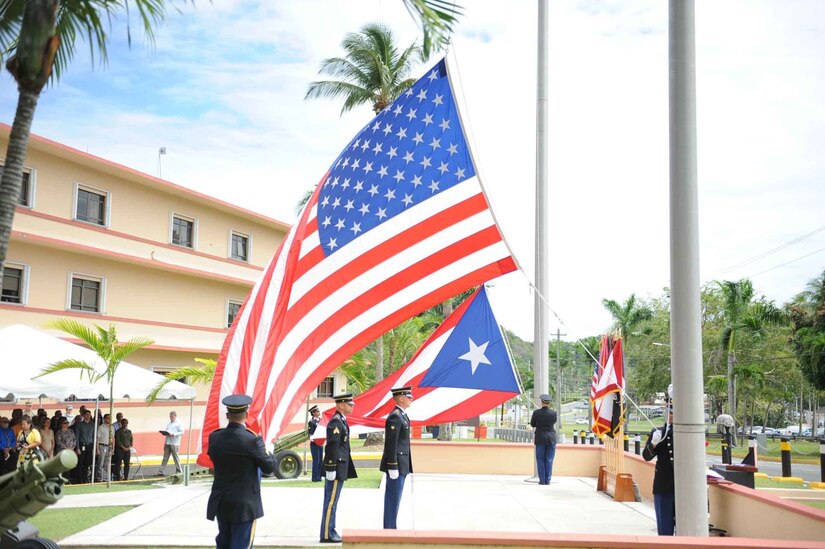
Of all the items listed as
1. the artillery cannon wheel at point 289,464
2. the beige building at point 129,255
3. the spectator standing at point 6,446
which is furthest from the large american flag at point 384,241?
the beige building at point 129,255

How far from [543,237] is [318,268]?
26.2 ft

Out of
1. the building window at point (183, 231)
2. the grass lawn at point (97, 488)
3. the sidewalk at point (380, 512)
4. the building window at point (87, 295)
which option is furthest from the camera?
the building window at point (183, 231)

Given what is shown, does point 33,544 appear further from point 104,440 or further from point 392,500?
point 104,440

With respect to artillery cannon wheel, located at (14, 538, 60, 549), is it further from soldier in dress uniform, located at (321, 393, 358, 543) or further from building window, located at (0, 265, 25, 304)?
building window, located at (0, 265, 25, 304)

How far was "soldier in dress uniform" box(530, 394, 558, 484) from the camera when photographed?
14875 millimetres

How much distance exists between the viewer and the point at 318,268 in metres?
9.53

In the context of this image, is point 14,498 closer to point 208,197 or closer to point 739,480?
point 739,480

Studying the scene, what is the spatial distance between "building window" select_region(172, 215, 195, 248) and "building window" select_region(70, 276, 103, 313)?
4.68 meters

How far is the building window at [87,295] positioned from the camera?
29578 mm

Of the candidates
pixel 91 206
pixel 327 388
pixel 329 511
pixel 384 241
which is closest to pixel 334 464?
pixel 329 511

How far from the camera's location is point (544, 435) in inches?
590

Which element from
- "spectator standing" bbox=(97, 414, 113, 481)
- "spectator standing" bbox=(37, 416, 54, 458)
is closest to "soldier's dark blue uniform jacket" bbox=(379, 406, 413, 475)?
"spectator standing" bbox=(37, 416, 54, 458)

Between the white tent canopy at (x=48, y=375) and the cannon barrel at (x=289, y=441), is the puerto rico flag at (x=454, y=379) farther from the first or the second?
the cannon barrel at (x=289, y=441)

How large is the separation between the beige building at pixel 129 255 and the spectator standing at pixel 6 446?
9.38m
